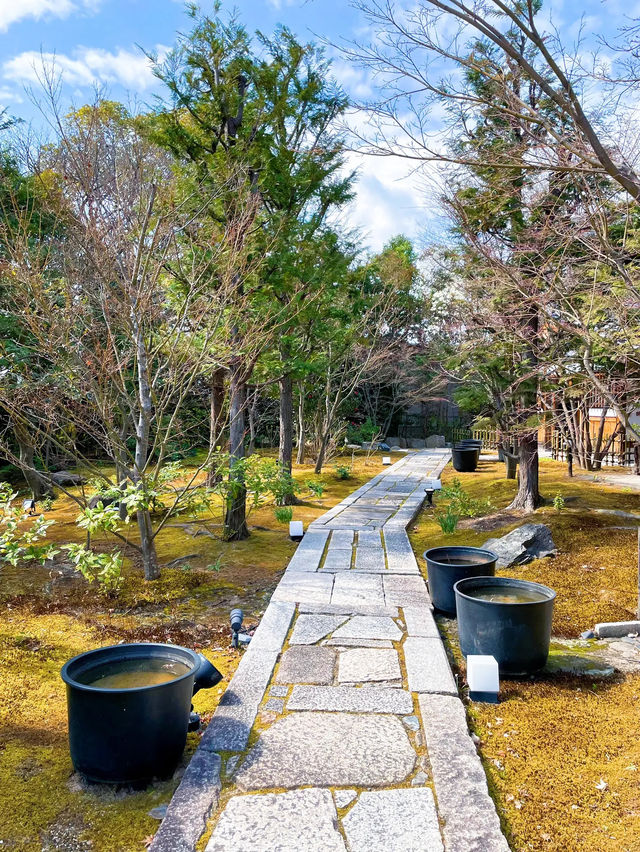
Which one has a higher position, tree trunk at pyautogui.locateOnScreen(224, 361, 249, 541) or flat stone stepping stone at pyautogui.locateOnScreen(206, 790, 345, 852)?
tree trunk at pyautogui.locateOnScreen(224, 361, 249, 541)

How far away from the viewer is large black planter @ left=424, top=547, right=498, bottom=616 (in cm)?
438

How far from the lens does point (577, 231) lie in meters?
4.29

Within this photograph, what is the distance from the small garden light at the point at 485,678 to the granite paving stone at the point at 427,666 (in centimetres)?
12

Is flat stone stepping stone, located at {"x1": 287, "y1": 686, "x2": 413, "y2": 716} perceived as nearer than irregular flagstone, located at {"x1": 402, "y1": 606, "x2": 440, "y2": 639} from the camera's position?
Yes

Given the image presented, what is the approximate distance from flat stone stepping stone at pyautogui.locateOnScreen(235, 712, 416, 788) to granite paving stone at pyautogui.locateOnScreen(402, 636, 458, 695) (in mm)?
398

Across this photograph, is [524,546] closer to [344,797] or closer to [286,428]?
[344,797]

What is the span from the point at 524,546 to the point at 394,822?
3909 millimetres

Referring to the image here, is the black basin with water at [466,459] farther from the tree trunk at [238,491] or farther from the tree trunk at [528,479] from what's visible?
the tree trunk at [238,491]

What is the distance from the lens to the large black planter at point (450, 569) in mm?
4375

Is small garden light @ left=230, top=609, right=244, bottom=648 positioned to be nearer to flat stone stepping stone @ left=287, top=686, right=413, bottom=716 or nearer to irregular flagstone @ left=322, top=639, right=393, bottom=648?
irregular flagstone @ left=322, top=639, right=393, bottom=648

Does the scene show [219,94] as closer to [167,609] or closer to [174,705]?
[167,609]

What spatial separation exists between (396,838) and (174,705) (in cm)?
100

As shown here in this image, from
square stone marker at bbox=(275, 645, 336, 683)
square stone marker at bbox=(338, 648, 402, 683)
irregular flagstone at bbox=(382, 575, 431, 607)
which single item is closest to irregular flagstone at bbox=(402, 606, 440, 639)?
irregular flagstone at bbox=(382, 575, 431, 607)

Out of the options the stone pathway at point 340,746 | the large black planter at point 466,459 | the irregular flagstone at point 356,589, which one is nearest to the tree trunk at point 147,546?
the stone pathway at point 340,746
